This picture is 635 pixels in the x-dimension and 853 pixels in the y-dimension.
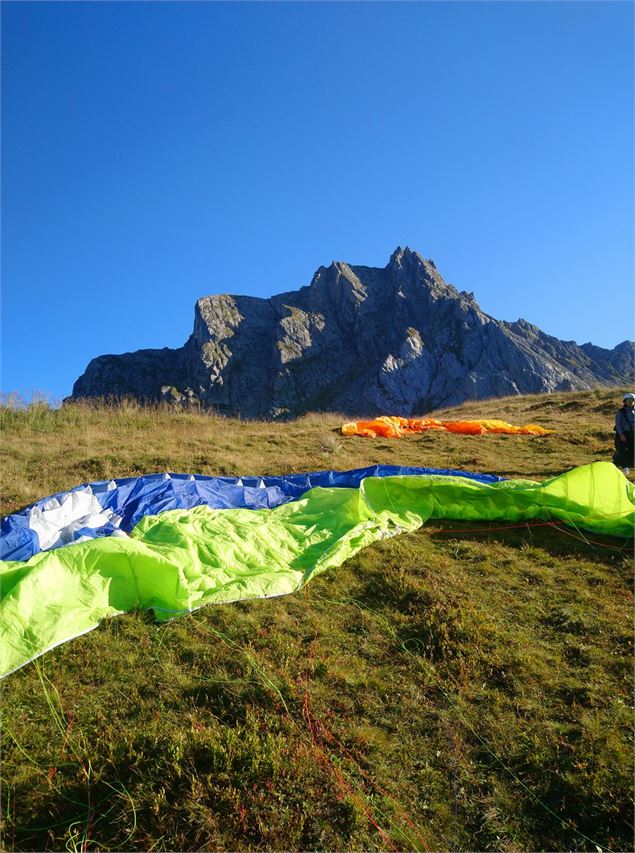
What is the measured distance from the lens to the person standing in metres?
10.6

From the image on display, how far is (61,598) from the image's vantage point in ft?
14.5

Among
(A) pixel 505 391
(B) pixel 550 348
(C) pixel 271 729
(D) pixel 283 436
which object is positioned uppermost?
(B) pixel 550 348

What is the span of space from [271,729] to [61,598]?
8.45 feet

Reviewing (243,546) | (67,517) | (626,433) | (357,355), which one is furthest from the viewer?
(357,355)

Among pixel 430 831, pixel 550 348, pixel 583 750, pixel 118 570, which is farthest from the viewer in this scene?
pixel 550 348

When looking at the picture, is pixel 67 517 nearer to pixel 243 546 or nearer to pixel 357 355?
pixel 243 546

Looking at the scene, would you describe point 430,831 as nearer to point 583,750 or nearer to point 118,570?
point 583,750

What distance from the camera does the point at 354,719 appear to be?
335 cm

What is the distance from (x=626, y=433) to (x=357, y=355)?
121038 millimetres

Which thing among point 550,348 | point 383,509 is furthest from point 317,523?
point 550,348

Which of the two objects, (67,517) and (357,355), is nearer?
(67,517)

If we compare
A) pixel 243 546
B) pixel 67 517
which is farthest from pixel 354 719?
pixel 67 517

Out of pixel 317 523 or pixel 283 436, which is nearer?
pixel 317 523

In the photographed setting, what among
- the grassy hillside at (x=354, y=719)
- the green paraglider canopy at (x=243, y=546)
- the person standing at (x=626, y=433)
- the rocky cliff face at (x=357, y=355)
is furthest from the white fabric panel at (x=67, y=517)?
the rocky cliff face at (x=357, y=355)
